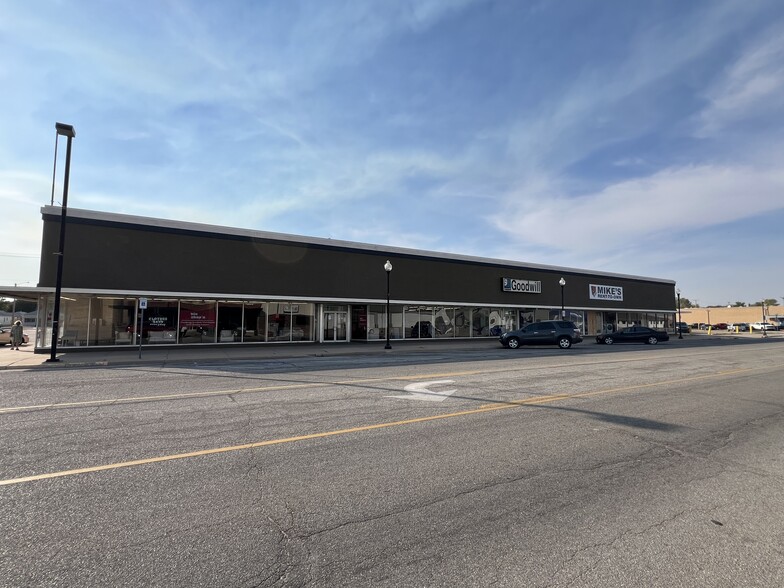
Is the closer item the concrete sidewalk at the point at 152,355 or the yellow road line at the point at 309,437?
the yellow road line at the point at 309,437

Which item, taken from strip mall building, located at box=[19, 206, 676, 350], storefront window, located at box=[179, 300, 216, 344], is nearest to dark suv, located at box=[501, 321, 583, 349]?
strip mall building, located at box=[19, 206, 676, 350]

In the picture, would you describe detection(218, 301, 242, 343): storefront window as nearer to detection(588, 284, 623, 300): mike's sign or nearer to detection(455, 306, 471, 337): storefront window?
detection(455, 306, 471, 337): storefront window

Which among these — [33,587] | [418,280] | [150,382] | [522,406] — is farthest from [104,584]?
[418,280]

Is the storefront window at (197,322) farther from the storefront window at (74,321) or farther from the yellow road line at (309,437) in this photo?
the yellow road line at (309,437)

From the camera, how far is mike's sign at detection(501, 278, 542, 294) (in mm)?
35631

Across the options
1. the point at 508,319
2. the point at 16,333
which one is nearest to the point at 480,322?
the point at 508,319

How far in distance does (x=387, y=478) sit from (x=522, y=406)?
4432 millimetres

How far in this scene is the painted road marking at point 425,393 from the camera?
9.03 m

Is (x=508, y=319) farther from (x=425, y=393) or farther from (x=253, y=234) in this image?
(x=425, y=393)

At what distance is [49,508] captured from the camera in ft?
12.9

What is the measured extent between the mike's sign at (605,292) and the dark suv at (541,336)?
55.9 feet

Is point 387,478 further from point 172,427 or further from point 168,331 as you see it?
point 168,331

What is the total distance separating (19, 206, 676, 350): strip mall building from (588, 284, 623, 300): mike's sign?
382 inches


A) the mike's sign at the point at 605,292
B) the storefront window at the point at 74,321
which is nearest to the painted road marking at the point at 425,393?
the storefront window at the point at 74,321
